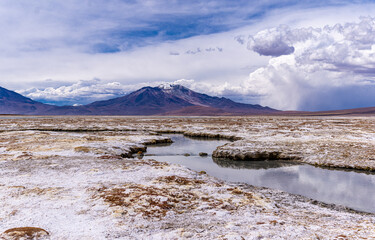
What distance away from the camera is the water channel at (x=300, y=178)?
41.3 feet

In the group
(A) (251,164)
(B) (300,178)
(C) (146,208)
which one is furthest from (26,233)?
(A) (251,164)

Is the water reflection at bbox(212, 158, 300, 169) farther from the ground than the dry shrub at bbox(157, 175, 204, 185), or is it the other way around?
the dry shrub at bbox(157, 175, 204, 185)

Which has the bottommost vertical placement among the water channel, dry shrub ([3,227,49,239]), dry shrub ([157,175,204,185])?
the water channel

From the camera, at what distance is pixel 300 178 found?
16.0 metres

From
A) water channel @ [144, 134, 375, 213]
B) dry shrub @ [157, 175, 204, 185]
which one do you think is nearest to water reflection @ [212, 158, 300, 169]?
water channel @ [144, 134, 375, 213]

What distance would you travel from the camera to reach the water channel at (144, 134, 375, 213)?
12594 mm

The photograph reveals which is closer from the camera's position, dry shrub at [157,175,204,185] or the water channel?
dry shrub at [157,175,204,185]

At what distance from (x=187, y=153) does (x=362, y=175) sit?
1351cm

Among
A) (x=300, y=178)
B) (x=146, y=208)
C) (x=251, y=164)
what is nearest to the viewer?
(x=146, y=208)

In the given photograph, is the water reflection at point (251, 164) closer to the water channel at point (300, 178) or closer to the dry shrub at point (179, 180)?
the water channel at point (300, 178)

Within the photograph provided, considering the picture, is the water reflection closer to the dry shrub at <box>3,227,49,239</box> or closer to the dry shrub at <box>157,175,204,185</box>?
the dry shrub at <box>157,175,204,185</box>

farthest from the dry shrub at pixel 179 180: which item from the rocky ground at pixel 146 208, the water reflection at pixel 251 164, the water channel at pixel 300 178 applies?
the water reflection at pixel 251 164

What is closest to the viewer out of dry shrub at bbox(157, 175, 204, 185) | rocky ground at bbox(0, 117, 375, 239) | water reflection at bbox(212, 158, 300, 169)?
rocky ground at bbox(0, 117, 375, 239)

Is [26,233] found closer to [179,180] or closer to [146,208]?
[146,208]
